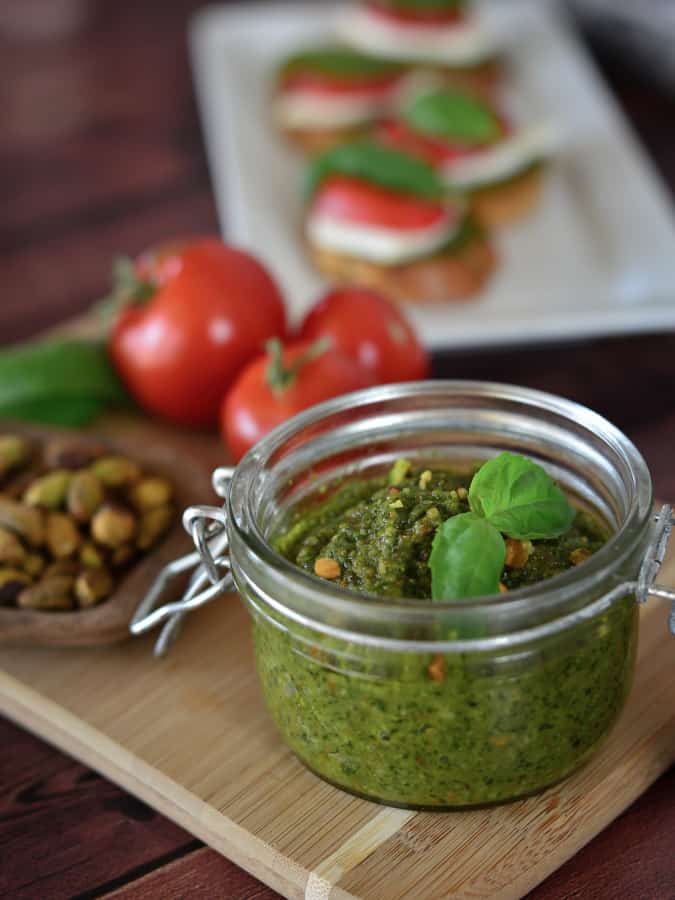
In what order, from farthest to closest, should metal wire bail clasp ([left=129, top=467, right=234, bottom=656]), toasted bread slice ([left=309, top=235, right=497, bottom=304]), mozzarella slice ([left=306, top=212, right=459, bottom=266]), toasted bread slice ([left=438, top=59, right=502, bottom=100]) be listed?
toasted bread slice ([left=438, top=59, right=502, bottom=100])
mozzarella slice ([left=306, top=212, right=459, bottom=266])
toasted bread slice ([left=309, top=235, right=497, bottom=304])
metal wire bail clasp ([left=129, top=467, right=234, bottom=656])

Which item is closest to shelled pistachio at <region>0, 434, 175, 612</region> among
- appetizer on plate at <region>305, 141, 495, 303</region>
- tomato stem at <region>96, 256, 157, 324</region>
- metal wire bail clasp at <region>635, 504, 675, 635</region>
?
tomato stem at <region>96, 256, 157, 324</region>

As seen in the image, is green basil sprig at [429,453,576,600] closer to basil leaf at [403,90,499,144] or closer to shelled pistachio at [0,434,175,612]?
shelled pistachio at [0,434,175,612]

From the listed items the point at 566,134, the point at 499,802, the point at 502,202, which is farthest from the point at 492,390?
the point at 566,134

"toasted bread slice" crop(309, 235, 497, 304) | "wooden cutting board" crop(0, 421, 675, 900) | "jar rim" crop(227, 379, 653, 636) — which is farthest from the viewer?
"toasted bread slice" crop(309, 235, 497, 304)

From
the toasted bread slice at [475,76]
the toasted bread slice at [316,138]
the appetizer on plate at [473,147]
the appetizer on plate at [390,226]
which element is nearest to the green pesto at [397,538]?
the appetizer on plate at [390,226]

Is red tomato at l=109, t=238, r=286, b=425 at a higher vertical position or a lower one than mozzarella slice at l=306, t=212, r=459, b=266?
higher

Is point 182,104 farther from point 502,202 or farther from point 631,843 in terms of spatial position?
point 631,843
